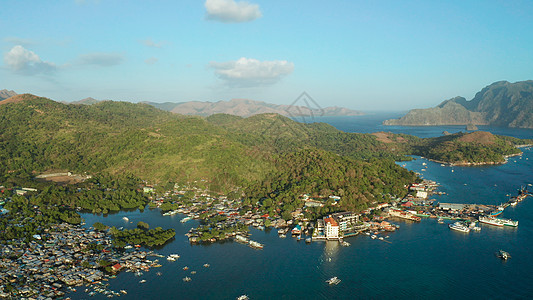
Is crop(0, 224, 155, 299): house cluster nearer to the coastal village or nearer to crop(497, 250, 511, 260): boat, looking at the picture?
the coastal village

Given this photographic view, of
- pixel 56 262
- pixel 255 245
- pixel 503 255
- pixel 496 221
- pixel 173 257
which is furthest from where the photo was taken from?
pixel 496 221

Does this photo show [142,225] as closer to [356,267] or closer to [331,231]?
[331,231]

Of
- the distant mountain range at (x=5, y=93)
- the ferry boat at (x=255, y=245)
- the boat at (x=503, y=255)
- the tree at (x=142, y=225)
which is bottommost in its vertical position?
the boat at (x=503, y=255)

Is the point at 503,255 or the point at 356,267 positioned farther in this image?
the point at 503,255

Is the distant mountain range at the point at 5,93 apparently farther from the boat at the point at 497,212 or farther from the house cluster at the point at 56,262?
the boat at the point at 497,212

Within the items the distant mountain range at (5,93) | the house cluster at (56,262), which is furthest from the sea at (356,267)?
the distant mountain range at (5,93)

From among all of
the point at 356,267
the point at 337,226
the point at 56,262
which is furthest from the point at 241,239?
the point at 56,262

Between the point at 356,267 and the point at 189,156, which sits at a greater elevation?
the point at 189,156
